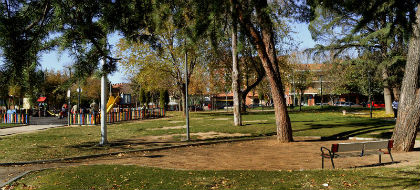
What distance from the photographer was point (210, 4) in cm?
858

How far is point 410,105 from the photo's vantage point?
9.69m

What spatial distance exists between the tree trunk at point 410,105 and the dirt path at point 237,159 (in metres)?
0.45

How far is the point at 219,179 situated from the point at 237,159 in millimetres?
3188

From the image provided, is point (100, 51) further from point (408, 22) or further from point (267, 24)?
point (408, 22)

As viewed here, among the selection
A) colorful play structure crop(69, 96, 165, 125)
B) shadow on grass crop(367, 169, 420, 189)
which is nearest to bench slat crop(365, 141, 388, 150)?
shadow on grass crop(367, 169, 420, 189)

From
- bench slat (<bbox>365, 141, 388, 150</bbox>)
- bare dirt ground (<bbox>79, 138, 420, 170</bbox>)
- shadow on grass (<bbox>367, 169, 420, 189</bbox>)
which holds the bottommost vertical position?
bare dirt ground (<bbox>79, 138, 420, 170</bbox>)

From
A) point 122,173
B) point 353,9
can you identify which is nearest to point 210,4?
point 353,9

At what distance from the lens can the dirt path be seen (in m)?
8.40

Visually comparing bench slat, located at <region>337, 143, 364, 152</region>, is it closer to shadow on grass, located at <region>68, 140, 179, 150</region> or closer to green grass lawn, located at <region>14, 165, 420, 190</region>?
green grass lawn, located at <region>14, 165, 420, 190</region>

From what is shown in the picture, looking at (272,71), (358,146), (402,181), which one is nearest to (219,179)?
(402,181)

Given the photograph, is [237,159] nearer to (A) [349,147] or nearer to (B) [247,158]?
(B) [247,158]

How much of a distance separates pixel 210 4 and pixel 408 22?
5.18m

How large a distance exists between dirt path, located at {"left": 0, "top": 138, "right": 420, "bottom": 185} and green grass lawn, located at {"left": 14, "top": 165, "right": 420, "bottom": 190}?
118 cm

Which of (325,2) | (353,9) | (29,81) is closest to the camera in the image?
(29,81)
